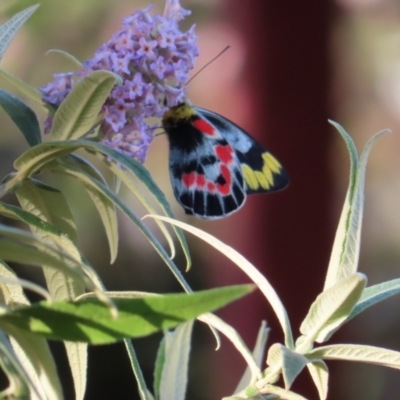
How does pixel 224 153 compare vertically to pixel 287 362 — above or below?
above

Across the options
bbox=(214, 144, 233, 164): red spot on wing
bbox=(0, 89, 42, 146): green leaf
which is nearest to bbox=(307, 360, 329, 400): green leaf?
bbox=(0, 89, 42, 146): green leaf

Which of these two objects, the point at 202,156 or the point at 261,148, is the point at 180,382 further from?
the point at 261,148

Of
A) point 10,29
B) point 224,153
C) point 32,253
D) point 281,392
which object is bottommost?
point 281,392

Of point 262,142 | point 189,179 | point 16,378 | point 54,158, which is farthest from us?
point 262,142

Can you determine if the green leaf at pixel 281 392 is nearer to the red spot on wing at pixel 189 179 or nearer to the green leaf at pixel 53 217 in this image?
the green leaf at pixel 53 217

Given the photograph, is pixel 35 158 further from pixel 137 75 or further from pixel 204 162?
pixel 204 162

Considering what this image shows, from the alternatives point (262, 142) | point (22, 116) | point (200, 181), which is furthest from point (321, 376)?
point (262, 142)

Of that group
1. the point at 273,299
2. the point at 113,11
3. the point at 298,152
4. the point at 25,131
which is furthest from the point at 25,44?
the point at 273,299

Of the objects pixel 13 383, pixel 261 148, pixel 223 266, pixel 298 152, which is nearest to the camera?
pixel 13 383

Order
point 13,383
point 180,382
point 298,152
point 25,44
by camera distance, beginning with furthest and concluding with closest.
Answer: point 298,152
point 25,44
point 180,382
point 13,383
